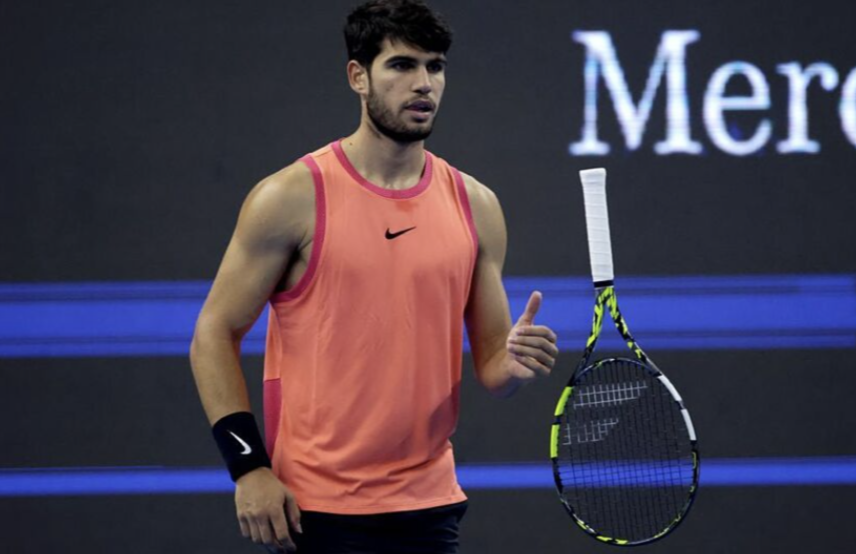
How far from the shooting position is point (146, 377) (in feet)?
13.1

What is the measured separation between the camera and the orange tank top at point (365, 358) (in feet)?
7.60

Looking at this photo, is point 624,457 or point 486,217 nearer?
point 486,217

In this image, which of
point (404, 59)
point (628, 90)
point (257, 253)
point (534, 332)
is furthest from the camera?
point (628, 90)

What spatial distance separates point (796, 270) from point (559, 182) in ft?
2.50

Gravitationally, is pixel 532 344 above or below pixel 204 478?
above

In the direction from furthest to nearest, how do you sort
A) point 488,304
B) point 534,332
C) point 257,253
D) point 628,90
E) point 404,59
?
point 628,90 → point 488,304 → point 404,59 → point 257,253 → point 534,332

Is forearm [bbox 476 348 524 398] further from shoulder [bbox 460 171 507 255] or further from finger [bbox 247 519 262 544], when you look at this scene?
finger [bbox 247 519 262 544]

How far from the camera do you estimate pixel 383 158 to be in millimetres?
2424

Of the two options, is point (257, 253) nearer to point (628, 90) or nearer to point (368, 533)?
point (368, 533)

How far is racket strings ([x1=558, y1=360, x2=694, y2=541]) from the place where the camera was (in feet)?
12.3

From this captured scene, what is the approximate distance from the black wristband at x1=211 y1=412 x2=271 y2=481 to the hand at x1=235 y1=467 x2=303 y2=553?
0.05 feet

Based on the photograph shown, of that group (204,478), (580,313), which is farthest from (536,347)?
(204,478)

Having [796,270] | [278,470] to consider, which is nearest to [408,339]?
[278,470]

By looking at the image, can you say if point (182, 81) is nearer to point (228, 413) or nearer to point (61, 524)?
point (61, 524)
